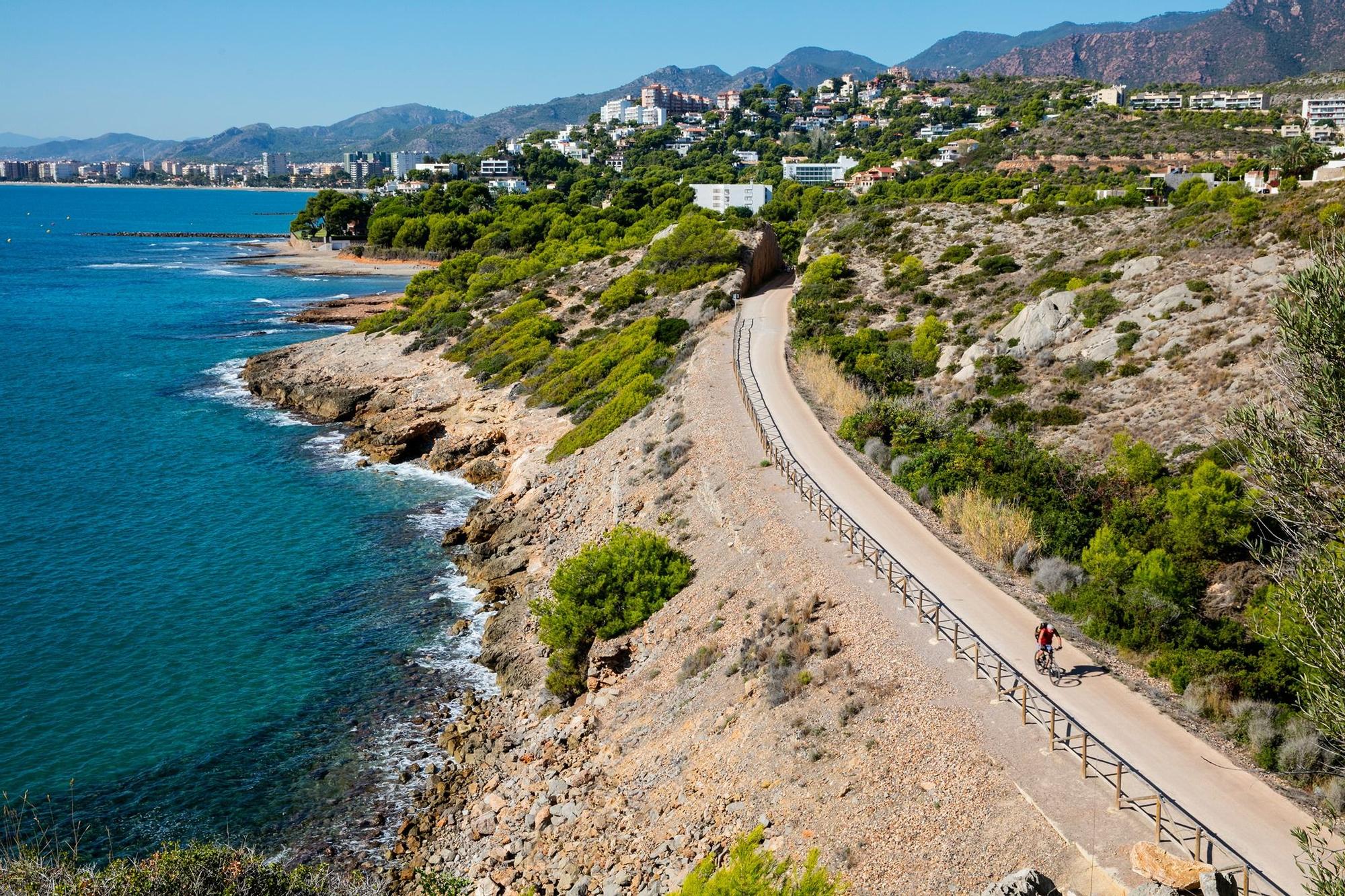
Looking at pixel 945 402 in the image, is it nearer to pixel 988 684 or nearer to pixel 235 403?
pixel 988 684

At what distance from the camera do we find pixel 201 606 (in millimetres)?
29875

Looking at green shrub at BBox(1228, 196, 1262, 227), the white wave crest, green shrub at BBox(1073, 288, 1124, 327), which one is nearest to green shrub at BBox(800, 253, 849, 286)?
green shrub at BBox(1073, 288, 1124, 327)

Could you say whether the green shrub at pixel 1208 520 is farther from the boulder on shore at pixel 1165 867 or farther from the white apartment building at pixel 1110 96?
the white apartment building at pixel 1110 96

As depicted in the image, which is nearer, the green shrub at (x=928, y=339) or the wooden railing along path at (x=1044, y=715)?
the wooden railing along path at (x=1044, y=715)

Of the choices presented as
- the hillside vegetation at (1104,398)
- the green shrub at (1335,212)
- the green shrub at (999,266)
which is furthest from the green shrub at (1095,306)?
the green shrub at (999,266)

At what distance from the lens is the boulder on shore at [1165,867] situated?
1120 cm

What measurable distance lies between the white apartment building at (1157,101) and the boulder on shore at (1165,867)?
570 ft

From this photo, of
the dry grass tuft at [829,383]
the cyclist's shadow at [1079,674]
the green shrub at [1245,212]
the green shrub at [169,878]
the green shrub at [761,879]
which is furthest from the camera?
the green shrub at [1245,212]

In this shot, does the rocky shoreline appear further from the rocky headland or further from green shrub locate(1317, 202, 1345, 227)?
green shrub locate(1317, 202, 1345, 227)

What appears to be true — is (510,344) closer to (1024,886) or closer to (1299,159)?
(1024,886)

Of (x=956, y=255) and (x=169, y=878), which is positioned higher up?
(x=956, y=255)

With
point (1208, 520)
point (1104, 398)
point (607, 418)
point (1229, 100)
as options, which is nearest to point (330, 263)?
point (607, 418)

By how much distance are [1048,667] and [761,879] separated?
6.89 metres

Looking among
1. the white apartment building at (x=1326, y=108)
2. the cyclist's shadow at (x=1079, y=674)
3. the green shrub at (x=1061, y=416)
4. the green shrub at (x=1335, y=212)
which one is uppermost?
the white apartment building at (x=1326, y=108)
